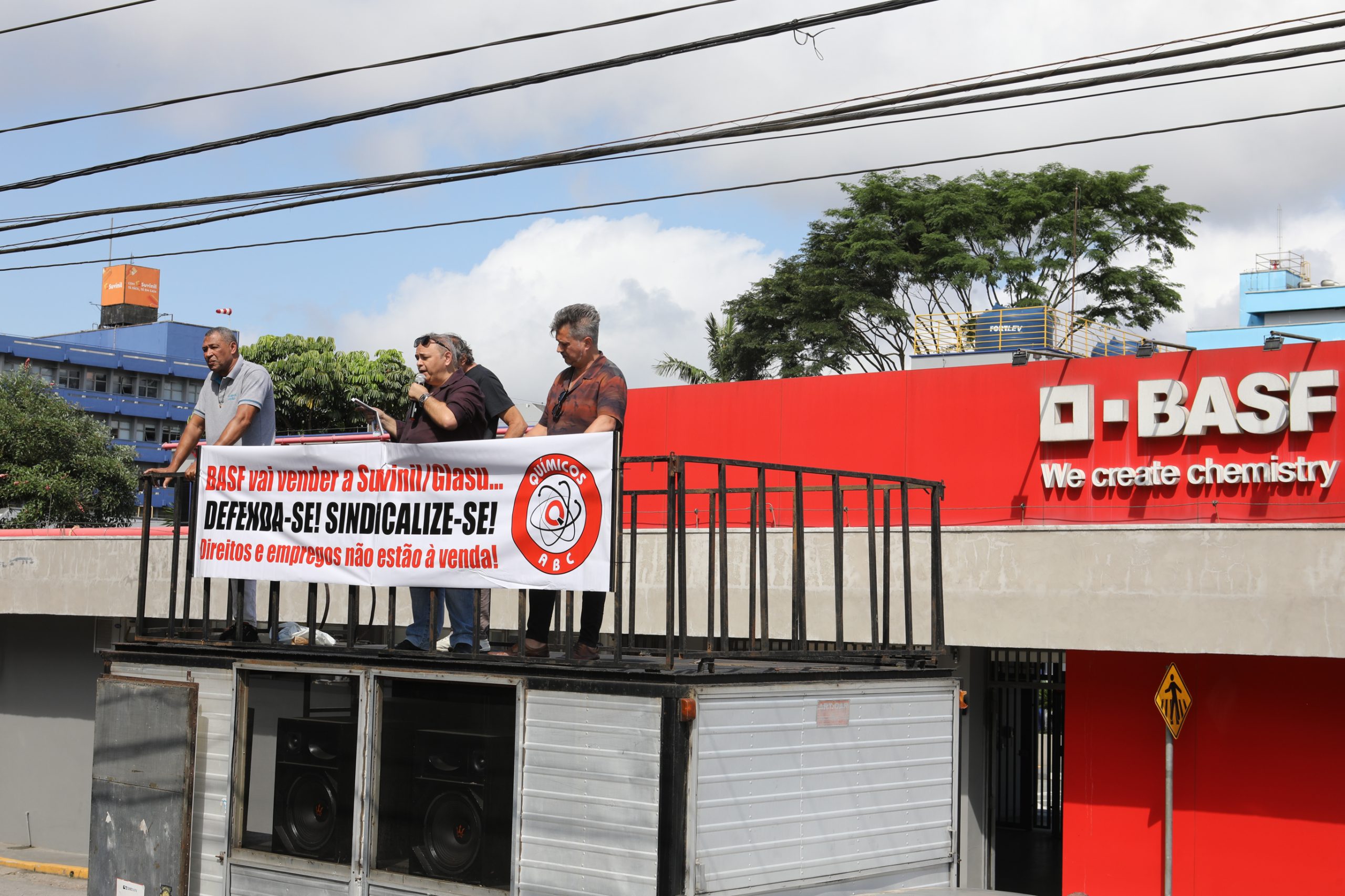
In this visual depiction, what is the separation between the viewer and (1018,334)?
26.7 meters

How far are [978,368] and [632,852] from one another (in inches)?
683

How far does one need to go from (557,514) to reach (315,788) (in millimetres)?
2051

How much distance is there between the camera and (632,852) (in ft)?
18.2

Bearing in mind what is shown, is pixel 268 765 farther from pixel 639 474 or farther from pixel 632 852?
pixel 639 474

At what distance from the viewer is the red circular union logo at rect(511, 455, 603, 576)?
621 centimetres

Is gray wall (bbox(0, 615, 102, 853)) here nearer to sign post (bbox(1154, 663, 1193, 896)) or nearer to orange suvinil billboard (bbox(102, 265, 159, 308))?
sign post (bbox(1154, 663, 1193, 896))

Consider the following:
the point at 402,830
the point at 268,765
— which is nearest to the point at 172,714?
the point at 268,765

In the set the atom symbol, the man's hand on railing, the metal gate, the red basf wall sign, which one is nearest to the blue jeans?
the atom symbol

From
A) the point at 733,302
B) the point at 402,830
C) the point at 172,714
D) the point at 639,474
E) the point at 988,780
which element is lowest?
the point at 988,780

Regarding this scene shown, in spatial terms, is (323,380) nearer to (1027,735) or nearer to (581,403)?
(1027,735)

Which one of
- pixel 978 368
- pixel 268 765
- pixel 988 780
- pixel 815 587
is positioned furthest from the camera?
pixel 978 368

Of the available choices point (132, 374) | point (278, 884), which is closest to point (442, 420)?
point (278, 884)

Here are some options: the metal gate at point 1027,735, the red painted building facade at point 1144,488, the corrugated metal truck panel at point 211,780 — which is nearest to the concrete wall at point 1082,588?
the red painted building facade at point 1144,488

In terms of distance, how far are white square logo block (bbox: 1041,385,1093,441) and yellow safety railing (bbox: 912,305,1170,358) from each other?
3483 millimetres
